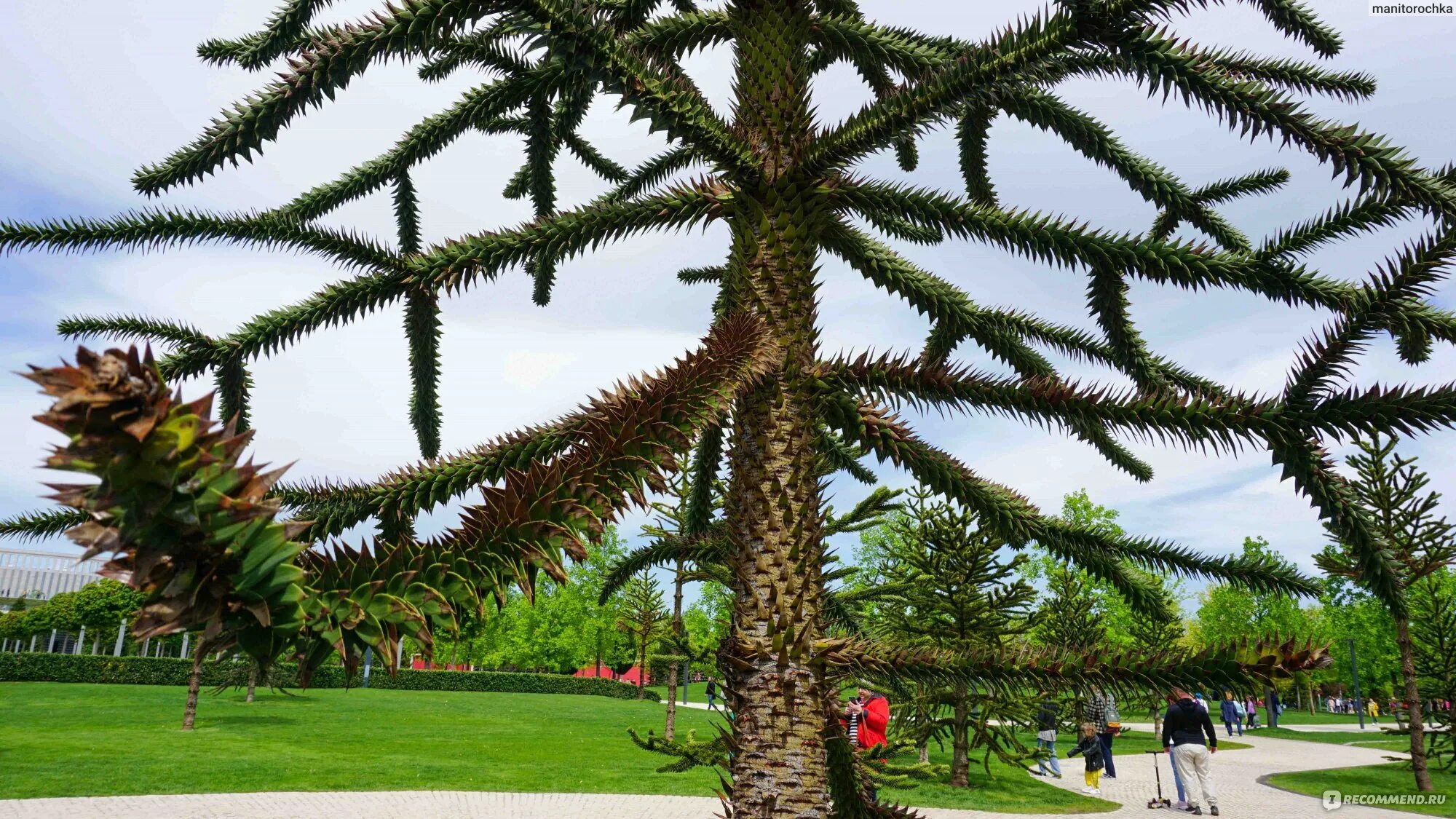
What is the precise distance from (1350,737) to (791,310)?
138ft

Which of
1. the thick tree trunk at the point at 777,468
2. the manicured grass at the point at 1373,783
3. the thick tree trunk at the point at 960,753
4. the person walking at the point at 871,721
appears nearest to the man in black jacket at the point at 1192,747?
the manicured grass at the point at 1373,783

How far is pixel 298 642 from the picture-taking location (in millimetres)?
1105

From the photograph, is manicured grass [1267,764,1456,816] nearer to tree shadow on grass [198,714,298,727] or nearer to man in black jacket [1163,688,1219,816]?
man in black jacket [1163,688,1219,816]

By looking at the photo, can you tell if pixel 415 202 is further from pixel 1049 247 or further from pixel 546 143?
pixel 1049 247

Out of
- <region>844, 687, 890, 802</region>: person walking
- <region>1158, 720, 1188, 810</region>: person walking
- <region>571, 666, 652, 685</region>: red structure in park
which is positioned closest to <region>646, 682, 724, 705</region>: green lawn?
<region>571, 666, 652, 685</region>: red structure in park

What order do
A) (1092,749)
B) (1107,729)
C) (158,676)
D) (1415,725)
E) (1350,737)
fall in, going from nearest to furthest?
1. (1415,725)
2. (1092,749)
3. (1107,729)
4. (1350,737)
5. (158,676)

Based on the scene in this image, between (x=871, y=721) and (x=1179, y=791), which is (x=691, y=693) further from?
(x=871, y=721)

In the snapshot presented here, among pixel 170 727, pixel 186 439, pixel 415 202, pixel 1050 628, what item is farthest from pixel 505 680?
pixel 186 439

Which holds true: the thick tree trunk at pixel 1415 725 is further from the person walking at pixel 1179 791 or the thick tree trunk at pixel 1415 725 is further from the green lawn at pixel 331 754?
the green lawn at pixel 331 754

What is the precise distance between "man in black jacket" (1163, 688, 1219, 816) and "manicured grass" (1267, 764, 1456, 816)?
332 centimetres

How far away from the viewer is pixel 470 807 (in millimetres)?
12672

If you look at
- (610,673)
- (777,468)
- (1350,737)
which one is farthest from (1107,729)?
(610,673)

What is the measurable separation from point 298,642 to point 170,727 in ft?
84.0

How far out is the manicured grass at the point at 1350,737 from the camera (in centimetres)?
2808
